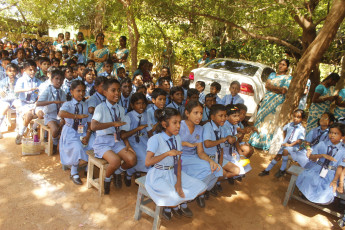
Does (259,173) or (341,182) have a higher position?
(341,182)

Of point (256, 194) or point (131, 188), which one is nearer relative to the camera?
point (131, 188)

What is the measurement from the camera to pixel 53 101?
4418 millimetres

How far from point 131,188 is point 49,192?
3.68 ft

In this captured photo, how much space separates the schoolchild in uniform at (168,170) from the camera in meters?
2.85

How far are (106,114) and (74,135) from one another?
2.52 feet

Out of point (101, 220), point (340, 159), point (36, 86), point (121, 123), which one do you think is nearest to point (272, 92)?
point (340, 159)

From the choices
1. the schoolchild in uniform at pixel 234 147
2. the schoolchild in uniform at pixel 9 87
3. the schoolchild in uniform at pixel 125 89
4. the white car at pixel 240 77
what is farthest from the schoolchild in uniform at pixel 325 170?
the schoolchild in uniform at pixel 9 87

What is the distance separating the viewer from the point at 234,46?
10.6 meters

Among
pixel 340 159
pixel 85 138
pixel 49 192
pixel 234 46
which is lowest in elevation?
pixel 49 192

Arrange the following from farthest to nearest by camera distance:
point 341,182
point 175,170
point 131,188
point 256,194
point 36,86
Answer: point 36,86 < point 256,194 < point 131,188 < point 341,182 < point 175,170

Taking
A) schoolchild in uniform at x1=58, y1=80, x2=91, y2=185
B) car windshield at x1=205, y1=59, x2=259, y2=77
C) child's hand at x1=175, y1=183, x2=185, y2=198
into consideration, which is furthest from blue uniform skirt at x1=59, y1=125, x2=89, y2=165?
car windshield at x1=205, y1=59, x2=259, y2=77

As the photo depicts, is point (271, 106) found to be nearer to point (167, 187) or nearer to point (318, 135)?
point (318, 135)

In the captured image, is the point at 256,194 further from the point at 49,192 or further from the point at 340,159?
the point at 49,192

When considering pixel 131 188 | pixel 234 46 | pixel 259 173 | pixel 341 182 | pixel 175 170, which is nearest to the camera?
pixel 175 170
